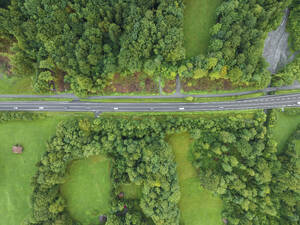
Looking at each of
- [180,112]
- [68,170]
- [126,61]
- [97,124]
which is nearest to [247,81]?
[180,112]

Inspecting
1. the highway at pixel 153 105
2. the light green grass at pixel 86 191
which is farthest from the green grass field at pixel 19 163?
the light green grass at pixel 86 191

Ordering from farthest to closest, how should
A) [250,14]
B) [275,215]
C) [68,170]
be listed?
[68,170] → [275,215] → [250,14]

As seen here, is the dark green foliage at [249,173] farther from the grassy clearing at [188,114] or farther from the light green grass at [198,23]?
the light green grass at [198,23]

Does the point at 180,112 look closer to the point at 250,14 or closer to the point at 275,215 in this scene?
the point at 250,14

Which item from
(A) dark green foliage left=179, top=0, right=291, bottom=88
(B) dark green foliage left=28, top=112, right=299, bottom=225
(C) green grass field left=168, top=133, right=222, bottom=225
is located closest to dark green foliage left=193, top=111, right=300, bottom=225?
(B) dark green foliage left=28, top=112, right=299, bottom=225

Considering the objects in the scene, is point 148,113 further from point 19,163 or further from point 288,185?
point 288,185

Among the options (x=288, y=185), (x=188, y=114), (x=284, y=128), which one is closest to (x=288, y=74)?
(x=284, y=128)
